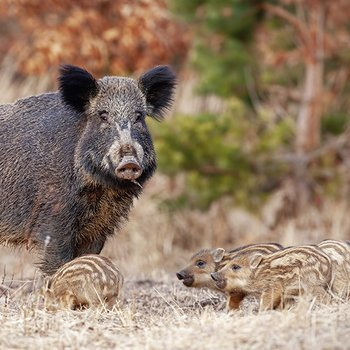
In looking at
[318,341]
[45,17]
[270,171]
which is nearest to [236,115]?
[270,171]

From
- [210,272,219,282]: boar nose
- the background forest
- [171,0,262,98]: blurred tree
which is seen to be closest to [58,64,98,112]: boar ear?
[210,272,219,282]: boar nose

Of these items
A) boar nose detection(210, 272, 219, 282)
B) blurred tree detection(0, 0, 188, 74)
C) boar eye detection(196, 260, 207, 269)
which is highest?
blurred tree detection(0, 0, 188, 74)

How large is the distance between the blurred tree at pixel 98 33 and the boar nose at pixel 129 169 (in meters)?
9.13

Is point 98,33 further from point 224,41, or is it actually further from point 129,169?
point 129,169

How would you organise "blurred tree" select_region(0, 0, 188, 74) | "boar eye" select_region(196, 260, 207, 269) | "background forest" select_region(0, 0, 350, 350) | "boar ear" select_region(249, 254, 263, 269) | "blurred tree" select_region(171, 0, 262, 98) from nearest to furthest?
1. "boar ear" select_region(249, 254, 263, 269)
2. "boar eye" select_region(196, 260, 207, 269)
3. "background forest" select_region(0, 0, 350, 350)
4. "blurred tree" select_region(171, 0, 262, 98)
5. "blurred tree" select_region(0, 0, 188, 74)

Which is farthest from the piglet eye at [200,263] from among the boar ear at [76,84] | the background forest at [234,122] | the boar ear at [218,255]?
the background forest at [234,122]

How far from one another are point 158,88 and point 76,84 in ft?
2.59

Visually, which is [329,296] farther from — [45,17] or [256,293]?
[45,17]

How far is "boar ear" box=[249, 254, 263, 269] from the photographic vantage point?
732 cm

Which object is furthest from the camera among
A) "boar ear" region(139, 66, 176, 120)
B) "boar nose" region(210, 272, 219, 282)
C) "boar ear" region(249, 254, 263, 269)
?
"boar ear" region(139, 66, 176, 120)

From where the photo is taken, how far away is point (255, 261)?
735cm

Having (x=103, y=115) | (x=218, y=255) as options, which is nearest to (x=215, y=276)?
(x=218, y=255)

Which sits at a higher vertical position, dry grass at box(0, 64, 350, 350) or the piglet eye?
the piglet eye

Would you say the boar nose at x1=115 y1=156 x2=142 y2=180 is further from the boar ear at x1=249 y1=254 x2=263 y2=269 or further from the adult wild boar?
the boar ear at x1=249 y1=254 x2=263 y2=269
